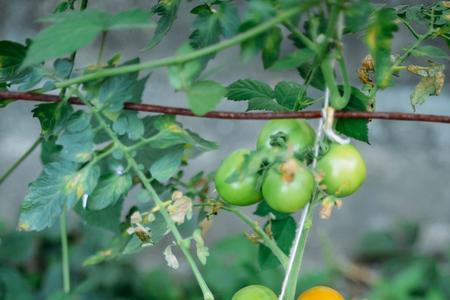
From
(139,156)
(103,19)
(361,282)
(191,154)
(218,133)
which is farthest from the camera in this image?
(218,133)

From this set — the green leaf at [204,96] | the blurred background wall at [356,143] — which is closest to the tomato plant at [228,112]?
the green leaf at [204,96]

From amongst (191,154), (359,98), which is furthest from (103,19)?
(191,154)

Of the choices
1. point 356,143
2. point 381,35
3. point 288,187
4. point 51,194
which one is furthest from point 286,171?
point 356,143

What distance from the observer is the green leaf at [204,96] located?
0.56 meters

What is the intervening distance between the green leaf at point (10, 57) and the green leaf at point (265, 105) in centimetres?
21

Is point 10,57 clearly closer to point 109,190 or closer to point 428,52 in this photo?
point 109,190

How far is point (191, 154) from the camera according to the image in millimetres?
926

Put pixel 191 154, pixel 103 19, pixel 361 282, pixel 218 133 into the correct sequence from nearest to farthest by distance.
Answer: pixel 103 19 → pixel 191 154 → pixel 361 282 → pixel 218 133

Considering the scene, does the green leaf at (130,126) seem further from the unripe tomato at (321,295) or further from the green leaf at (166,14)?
the unripe tomato at (321,295)

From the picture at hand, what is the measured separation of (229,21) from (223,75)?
1.56 m

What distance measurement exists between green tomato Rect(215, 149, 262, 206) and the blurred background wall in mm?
1504

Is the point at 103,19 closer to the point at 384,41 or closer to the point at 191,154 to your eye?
the point at 384,41

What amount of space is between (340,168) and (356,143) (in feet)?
5.44

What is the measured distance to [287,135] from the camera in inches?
24.4
